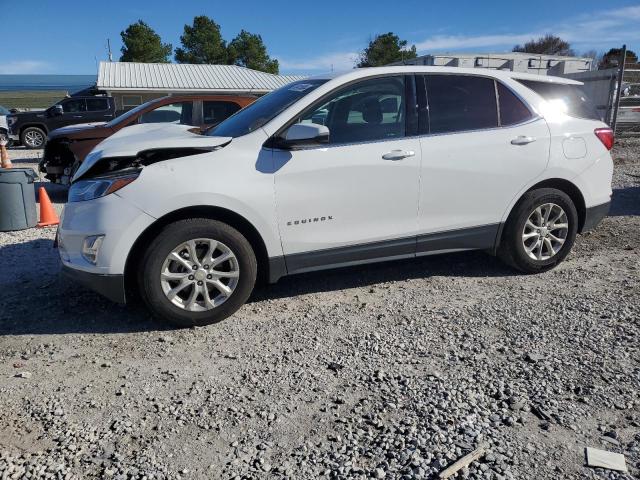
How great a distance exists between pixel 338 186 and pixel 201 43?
45874 mm

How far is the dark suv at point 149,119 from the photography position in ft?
29.8

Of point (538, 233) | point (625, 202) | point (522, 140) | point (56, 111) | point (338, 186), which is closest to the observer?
point (338, 186)

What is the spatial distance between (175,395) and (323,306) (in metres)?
1.58

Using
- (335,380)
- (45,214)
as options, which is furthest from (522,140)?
(45,214)

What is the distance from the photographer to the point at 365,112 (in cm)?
429

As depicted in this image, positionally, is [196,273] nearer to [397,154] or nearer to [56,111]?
[397,154]

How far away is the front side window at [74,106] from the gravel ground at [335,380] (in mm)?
14037

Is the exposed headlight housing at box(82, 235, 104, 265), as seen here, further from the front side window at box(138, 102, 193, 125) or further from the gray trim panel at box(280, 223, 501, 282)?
the front side window at box(138, 102, 193, 125)

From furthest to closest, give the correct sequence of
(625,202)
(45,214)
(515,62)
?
(515,62) → (625,202) → (45,214)

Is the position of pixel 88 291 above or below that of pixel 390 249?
below

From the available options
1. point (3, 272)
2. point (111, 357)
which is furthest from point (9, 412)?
point (3, 272)

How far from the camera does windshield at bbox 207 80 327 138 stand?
415 cm

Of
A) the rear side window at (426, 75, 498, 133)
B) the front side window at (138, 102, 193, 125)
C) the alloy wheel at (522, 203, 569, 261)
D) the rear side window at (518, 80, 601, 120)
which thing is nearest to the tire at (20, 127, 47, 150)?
the front side window at (138, 102, 193, 125)

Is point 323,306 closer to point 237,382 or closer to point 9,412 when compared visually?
point 237,382
